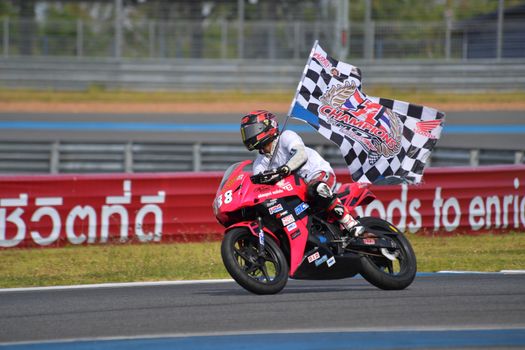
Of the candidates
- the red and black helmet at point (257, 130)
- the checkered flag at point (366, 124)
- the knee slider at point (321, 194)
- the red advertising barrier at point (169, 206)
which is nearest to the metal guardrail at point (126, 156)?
the red advertising barrier at point (169, 206)

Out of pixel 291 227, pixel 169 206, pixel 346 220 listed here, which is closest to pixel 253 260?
pixel 291 227

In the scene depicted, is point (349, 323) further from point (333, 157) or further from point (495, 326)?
point (333, 157)

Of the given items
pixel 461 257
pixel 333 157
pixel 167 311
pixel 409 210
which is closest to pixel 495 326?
pixel 167 311

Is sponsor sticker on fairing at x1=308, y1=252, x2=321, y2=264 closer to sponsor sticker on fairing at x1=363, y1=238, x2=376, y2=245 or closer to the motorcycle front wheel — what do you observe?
the motorcycle front wheel

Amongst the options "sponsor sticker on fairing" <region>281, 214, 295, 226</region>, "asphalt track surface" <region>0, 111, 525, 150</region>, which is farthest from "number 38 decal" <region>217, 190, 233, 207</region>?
"asphalt track surface" <region>0, 111, 525, 150</region>

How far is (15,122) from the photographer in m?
24.5

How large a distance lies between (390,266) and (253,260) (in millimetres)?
1246

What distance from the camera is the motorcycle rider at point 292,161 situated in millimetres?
7598

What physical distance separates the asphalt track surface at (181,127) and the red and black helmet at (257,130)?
1337cm

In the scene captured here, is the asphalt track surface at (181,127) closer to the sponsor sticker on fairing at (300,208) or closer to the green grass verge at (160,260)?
the green grass verge at (160,260)

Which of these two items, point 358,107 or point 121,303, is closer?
point 121,303

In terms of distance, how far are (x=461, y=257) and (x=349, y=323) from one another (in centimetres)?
470

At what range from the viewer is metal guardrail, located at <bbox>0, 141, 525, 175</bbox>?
706 inches

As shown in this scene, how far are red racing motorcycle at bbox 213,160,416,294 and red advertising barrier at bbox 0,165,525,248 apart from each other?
4.82m
